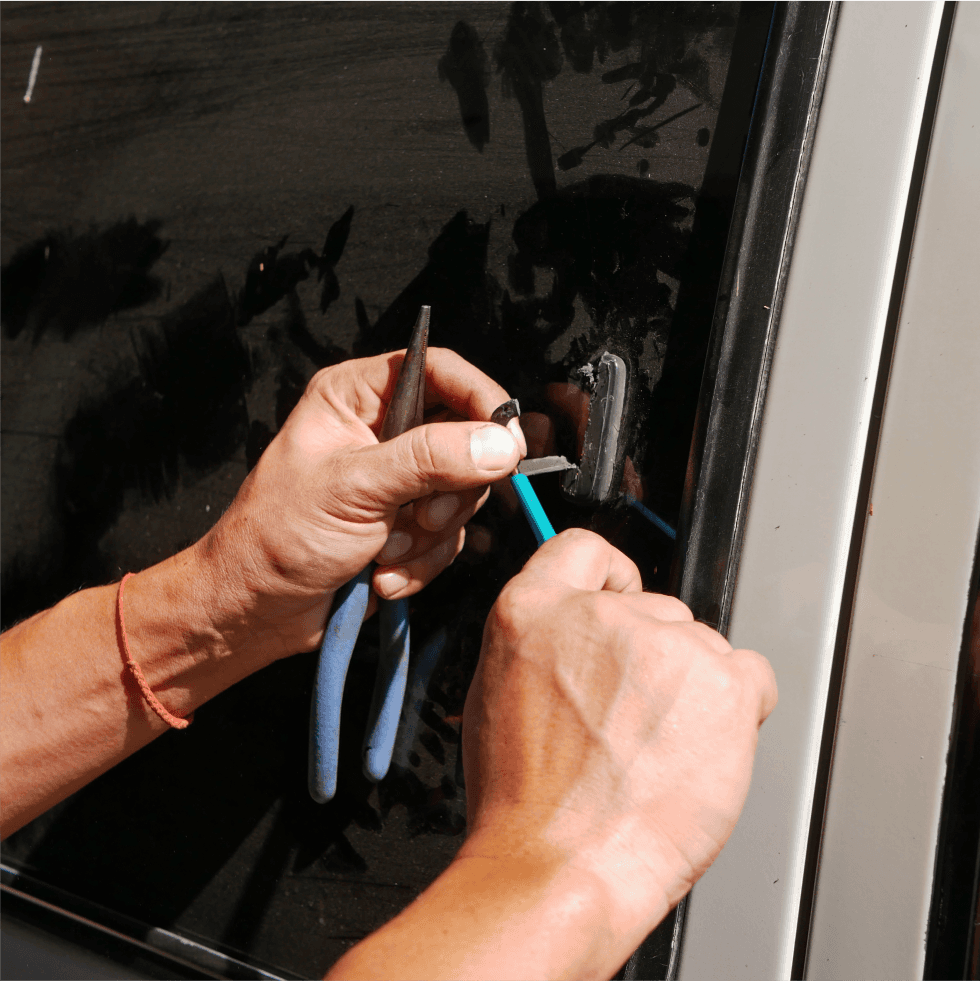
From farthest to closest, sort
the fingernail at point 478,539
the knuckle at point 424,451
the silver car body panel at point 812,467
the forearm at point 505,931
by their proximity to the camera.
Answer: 1. the fingernail at point 478,539
2. the knuckle at point 424,451
3. the silver car body panel at point 812,467
4. the forearm at point 505,931

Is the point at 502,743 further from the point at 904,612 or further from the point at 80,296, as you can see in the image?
the point at 80,296

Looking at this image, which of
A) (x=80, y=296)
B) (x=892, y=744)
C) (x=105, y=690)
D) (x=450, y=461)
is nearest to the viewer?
(x=892, y=744)

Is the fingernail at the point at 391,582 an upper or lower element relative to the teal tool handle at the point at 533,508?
lower

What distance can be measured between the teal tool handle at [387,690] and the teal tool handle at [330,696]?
0.04 metres

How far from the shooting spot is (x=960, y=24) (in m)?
0.59

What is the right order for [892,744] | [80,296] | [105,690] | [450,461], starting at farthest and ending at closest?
1. [80,296]
2. [105,690]
3. [450,461]
4. [892,744]

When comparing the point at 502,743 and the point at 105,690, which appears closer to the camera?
the point at 502,743

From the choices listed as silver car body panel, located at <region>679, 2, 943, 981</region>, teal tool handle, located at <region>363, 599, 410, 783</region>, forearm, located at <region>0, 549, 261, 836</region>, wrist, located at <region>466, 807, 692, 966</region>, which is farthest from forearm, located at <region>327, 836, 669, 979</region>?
forearm, located at <region>0, 549, 261, 836</region>

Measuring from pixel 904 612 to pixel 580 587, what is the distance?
0.28 metres

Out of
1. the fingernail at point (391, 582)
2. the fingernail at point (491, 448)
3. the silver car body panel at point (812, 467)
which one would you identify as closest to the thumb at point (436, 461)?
the fingernail at point (491, 448)

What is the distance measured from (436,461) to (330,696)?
0.98 feet

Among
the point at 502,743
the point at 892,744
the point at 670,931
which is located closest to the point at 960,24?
the point at 892,744

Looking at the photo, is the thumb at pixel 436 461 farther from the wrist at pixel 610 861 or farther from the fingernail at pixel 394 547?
the wrist at pixel 610 861

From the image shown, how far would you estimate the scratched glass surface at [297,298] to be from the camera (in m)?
0.73
